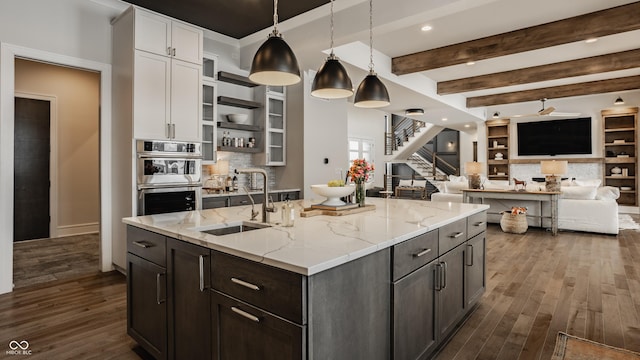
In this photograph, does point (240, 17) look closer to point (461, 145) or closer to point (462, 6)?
point (462, 6)

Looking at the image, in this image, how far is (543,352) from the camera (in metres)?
2.22

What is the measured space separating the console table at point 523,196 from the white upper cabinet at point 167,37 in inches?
219

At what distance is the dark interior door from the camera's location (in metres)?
5.41

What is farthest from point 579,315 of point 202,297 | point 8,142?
point 8,142

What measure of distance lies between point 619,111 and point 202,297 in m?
11.2

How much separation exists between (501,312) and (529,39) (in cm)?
379

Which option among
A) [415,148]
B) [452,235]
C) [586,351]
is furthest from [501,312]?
[415,148]

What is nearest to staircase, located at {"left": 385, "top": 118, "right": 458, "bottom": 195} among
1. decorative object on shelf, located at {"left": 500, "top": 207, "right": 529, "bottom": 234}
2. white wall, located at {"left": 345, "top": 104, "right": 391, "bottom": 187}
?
white wall, located at {"left": 345, "top": 104, "right": 391, "bottom": 187}

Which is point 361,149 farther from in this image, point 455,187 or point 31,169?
point 31,169

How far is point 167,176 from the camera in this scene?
385 cm

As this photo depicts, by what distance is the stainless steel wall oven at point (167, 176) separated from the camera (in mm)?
3672

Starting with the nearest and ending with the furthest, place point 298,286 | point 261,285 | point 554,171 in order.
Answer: point 298,286 < point 261,285 < point 554,171

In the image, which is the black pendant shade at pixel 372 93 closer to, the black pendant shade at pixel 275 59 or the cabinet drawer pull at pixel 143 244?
the black pendant shade at pixel 275 59

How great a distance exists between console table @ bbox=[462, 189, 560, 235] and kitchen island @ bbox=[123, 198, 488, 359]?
461 cm
